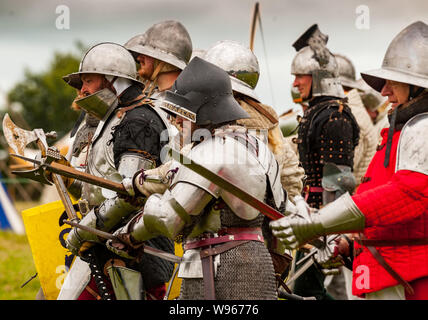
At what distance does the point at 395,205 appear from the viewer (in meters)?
4.28

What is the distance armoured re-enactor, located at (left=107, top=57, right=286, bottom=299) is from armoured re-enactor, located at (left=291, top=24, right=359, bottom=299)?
2.45 metres

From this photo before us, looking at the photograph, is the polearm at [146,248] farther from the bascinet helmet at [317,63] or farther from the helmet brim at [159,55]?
the bascinet helmet at [317,63]

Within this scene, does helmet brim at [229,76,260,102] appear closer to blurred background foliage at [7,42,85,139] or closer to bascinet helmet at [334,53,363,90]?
bascinet helmet at [334,53,363,90]

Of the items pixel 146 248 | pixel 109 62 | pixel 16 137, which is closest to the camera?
pixel 146 248

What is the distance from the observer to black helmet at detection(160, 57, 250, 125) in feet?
14.4

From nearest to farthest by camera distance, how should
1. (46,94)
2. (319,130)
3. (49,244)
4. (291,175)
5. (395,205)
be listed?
1. (395,205)
2. (49,244)
3. (291,175)
4. (319,130)
5. (46,94)

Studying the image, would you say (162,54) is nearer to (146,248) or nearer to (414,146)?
(146,248)

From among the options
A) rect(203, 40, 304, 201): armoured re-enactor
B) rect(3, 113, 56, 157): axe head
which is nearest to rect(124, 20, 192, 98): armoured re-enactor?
rect(203, 40, 304, 201): armoured re-enactor

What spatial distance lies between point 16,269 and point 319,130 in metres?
6.17

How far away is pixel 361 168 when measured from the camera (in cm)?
852

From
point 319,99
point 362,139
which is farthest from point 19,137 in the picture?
point 362,139

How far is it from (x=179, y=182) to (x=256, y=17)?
18.6 feet

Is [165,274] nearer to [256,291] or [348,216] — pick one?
[256,291]
